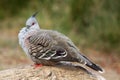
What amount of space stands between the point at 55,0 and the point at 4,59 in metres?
3.76

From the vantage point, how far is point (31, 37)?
8000mm

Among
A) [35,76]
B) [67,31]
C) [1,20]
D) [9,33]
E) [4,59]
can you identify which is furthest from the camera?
[1,20]

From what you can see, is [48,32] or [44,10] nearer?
[48,32]

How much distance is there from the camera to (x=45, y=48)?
25.8 feet

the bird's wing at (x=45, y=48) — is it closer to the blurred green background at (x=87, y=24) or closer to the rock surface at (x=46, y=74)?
the rock surface at (x=46, y=74)

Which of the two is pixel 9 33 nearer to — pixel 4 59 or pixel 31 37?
pixel 4 59

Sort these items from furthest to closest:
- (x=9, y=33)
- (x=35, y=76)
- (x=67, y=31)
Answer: (x=9, y=33)
(x=67, y=31)
(x=35, y=76)

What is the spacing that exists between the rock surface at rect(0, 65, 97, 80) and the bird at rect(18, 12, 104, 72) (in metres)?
0.17

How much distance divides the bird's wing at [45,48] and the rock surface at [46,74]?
198mm

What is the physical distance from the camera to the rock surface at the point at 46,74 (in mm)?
7633

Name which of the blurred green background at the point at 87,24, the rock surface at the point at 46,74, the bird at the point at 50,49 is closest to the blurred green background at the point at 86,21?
the blurred green background at the point at 87,24

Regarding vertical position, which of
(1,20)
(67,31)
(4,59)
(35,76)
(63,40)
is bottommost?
(35,76)

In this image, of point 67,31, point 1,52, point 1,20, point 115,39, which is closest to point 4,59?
point 1,52

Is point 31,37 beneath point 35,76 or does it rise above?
above
